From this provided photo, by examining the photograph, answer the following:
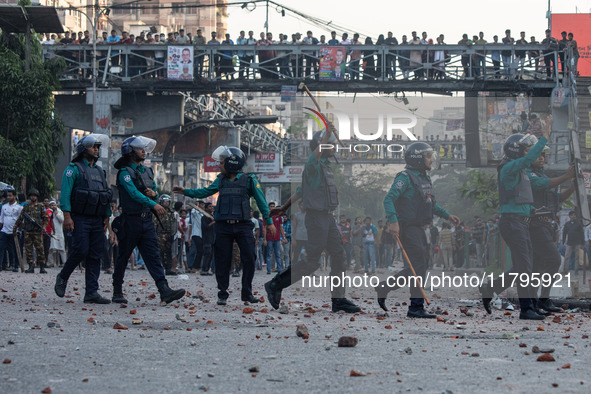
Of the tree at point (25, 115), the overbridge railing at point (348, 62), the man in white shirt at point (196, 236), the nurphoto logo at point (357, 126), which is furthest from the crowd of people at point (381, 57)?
the nurphoto logo at point (357, 126)

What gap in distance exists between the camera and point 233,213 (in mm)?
10172

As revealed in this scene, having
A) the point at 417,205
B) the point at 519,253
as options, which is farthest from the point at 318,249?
the point at 519,253

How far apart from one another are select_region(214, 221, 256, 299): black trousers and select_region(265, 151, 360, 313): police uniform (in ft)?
2.11

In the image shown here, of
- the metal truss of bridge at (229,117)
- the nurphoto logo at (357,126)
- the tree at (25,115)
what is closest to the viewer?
the nurphoto logo at (357,126)

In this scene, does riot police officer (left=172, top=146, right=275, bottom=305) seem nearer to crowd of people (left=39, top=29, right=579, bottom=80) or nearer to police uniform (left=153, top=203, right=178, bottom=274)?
police uniform (left=153, top=203, right=178, bottom=274)

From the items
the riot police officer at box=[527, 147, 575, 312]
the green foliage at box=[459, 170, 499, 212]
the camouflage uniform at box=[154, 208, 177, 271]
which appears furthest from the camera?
the green foliage at box=[459, 170, 499, 212]

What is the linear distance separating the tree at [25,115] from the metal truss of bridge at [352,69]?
5842 mm

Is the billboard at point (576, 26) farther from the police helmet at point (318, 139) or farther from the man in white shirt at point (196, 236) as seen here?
the police helmet at point (318, 139)

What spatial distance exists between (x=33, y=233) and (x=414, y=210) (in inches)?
487

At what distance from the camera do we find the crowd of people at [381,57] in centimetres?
3075

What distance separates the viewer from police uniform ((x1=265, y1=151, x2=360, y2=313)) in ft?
31.1

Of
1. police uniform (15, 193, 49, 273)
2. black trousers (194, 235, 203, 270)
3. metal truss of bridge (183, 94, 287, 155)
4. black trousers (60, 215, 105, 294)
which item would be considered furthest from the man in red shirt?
black trousers (60, 215, 105, 294)

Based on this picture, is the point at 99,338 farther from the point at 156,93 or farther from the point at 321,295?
the point at 156,93

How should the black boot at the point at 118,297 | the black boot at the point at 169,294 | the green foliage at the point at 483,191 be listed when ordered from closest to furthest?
1. the black boot at the point at 169,294
2. the black boot at the point at 118,297
3. the green foliage at the point at 483,191
